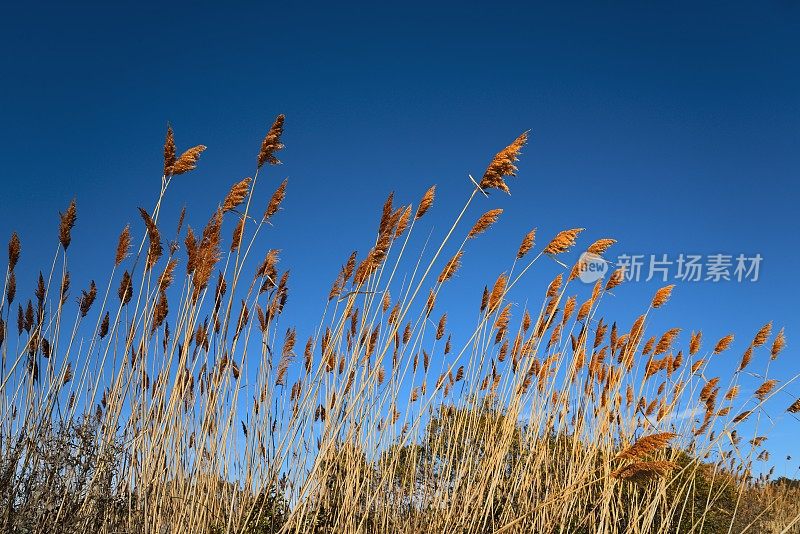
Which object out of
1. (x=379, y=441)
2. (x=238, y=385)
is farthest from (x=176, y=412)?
(x=379, y=441)

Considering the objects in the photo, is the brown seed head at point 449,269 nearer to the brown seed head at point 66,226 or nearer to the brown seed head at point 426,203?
the brown seed head at point 426,203

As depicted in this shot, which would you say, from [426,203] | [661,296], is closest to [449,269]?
[426,203]

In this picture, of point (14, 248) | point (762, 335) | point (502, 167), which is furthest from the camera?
point (762, 335)

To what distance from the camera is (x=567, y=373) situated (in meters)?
4.13

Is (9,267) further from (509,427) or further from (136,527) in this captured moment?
(509,427)

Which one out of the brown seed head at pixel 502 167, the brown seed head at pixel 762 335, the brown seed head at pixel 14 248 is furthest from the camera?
the brown seed head at pixel 762 335

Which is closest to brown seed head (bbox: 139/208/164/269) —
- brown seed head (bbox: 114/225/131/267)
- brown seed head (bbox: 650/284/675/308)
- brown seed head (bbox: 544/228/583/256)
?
brown seed head (bbox: 114/225/131/267)

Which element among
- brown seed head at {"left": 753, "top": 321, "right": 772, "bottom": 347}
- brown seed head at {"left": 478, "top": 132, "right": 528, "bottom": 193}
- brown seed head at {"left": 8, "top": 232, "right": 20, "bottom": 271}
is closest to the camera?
brown seed head at {"left": 478, "top": 132, "right": 528, "bottom": 193}

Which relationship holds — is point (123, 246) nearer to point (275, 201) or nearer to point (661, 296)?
point (275, 201)

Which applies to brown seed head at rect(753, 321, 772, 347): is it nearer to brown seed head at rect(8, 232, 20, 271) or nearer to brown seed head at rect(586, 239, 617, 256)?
brown seed head at rect(586, 239, 617, 256)

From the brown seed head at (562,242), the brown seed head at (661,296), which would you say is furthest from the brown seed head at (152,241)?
the brown seed head at (661,296)

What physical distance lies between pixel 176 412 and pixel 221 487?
646 mm

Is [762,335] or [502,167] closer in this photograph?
[502,167]

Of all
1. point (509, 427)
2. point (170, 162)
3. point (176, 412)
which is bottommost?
point (176, 412)
